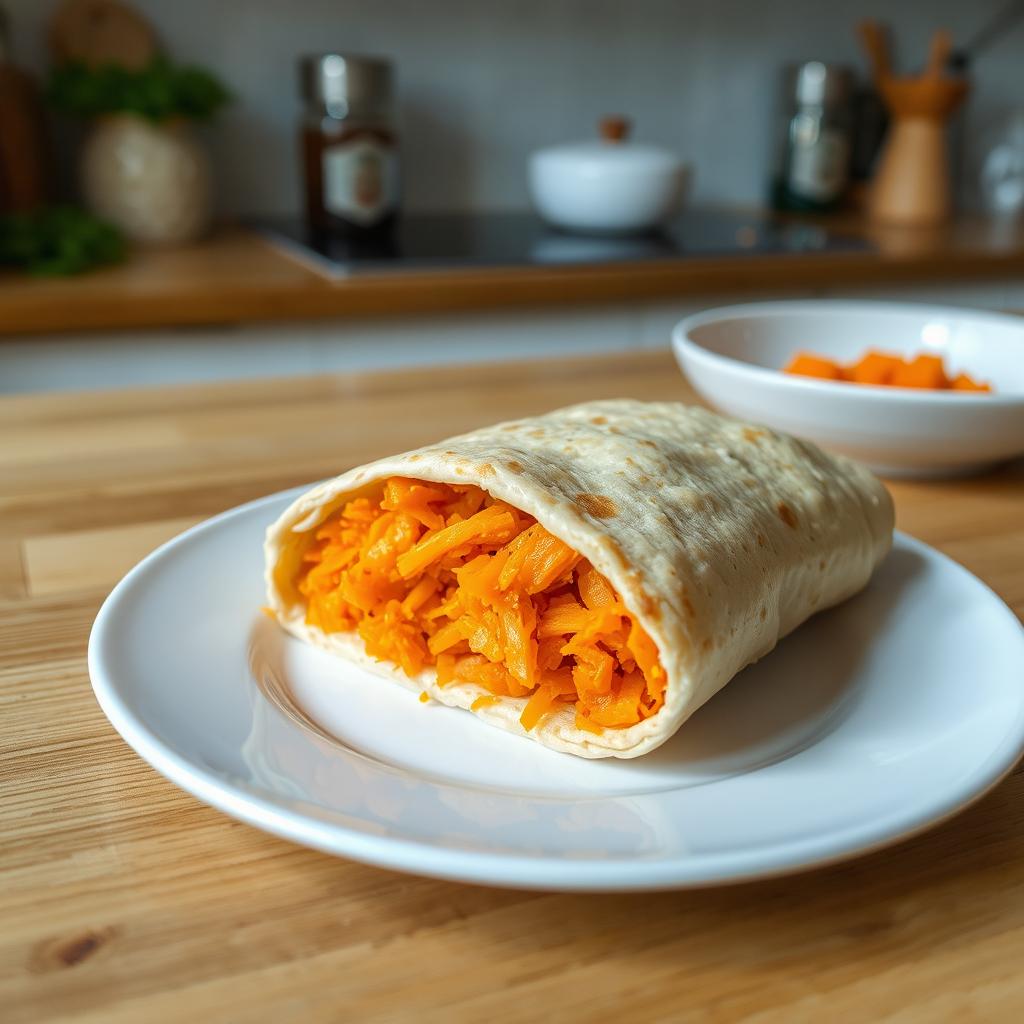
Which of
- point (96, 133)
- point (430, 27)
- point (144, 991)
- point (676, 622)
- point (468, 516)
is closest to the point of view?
point (144, 991)

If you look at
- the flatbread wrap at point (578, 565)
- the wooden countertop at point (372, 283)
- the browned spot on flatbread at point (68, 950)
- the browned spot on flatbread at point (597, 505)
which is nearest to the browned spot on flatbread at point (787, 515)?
the flatbread wrap at point (578, 565)

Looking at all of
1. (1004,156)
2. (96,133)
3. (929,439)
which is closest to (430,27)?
(96,133)

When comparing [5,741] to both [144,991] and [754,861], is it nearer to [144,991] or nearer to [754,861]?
[144,991]

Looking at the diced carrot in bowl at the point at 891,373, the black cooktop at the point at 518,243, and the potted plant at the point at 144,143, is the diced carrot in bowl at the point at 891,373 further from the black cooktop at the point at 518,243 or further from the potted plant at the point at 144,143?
the potted plant at the point at 144,143

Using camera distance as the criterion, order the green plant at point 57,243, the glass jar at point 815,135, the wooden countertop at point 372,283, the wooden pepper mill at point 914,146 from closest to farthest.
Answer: the wooden countertop at point 372,283
the green plant at point 57,243
the wooden pepper mill at point 914,146
the glass jar at point 815,135

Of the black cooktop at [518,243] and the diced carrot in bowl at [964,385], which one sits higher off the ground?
the diced carrot in bowl at [964,385]
